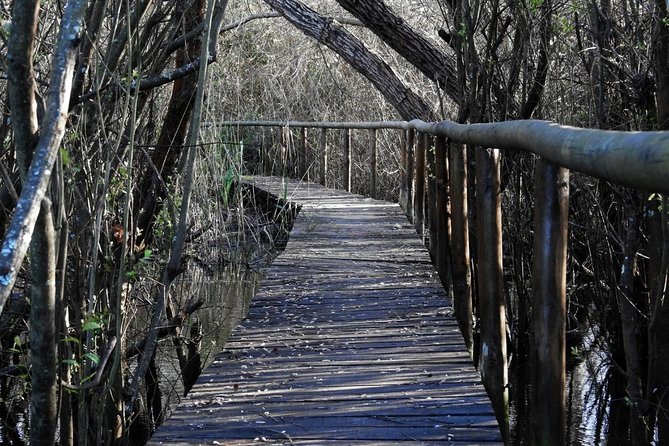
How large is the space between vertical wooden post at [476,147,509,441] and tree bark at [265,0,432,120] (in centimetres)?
526

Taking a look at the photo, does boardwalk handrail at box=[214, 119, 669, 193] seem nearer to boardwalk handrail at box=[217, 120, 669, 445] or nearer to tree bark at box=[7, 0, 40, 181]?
boardwalk handrail at box=[217, 120, 669, 445]

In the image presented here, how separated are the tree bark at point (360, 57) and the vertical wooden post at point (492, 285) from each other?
17.3 feet

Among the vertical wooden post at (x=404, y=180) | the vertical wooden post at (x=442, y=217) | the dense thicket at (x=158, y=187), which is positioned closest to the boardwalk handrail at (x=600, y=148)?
the dense thicket at (x=158, y=187)

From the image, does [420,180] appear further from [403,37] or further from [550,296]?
[550,296]

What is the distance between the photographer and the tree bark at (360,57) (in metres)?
8.80

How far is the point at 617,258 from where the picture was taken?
17.5ft

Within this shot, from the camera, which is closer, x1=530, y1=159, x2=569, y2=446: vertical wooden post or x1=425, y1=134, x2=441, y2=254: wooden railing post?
x1=530, y1=159, x2=569, y2=446: vertical wooden post

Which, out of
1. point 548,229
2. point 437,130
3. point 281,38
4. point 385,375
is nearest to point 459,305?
point 437,130

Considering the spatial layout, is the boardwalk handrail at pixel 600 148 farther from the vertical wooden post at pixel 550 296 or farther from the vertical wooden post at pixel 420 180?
the vertical wooden post at pixel 420 180

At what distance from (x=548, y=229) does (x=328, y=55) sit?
1270 centimetres

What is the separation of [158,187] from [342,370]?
2030 mm

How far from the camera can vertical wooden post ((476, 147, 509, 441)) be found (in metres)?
3.34

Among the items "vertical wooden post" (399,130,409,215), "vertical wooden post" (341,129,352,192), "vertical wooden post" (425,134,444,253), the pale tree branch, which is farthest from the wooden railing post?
"vertical wooden post" (341,129,352,192)

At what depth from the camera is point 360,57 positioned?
30.1ft
